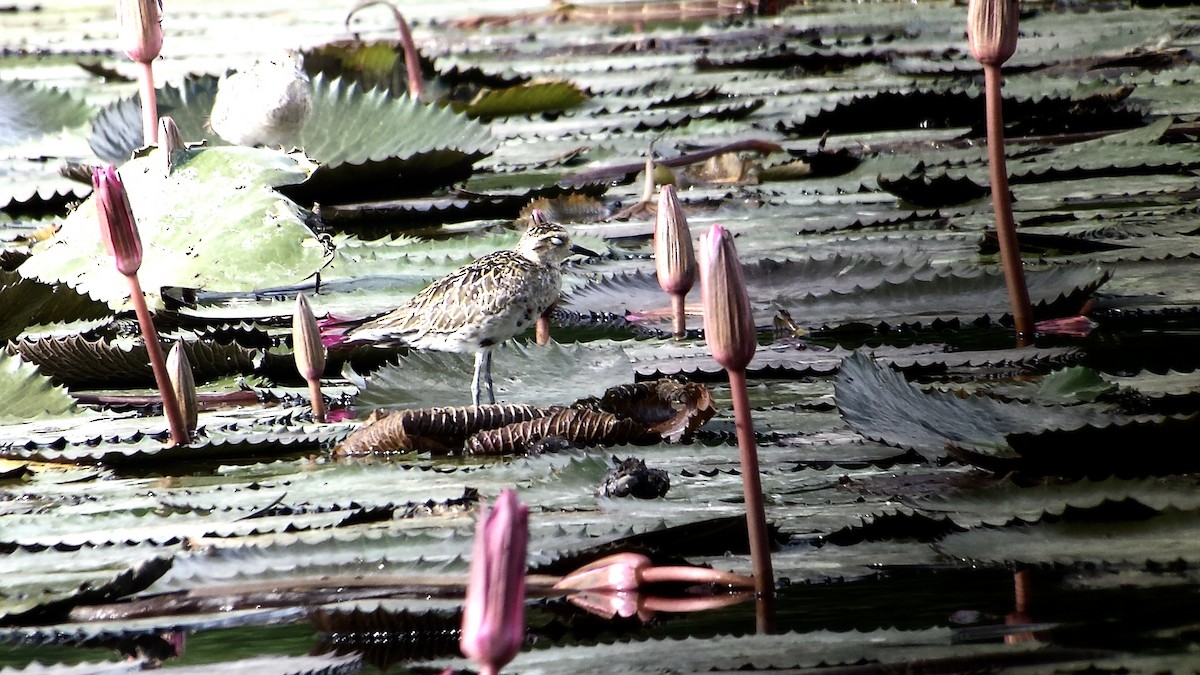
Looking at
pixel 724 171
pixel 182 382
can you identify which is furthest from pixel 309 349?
pixel 724 171

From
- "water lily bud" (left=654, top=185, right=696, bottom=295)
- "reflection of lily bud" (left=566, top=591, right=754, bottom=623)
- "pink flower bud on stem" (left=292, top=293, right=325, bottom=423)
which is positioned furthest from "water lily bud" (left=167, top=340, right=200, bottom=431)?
"reflection of lily bud" (left=566, top=591, right=754, bottom=623)

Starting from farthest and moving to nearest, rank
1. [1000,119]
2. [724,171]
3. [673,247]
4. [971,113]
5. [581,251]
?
[971,113], [724,171], [581,251], [673,247], [1000,119]

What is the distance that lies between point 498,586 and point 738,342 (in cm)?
46

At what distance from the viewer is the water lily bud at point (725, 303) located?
115 cm

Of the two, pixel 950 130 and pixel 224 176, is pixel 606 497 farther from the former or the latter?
pixel 950 130

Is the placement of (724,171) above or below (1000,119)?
above

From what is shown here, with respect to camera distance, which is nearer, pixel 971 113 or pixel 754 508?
pixel 754 508

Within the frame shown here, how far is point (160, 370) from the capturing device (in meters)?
1.75

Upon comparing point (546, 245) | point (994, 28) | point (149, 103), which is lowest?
point (546, 245)

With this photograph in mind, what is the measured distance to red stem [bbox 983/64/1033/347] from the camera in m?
1.92

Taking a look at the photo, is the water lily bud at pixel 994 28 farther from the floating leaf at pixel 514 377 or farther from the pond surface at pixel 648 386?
the floating leaf at pixel 514 377

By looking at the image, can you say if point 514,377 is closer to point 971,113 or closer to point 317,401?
point 317,401

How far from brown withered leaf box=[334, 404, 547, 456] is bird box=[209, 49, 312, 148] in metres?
1.32

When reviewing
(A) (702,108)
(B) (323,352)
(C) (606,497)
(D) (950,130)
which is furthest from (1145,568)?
(A) (702,108)
